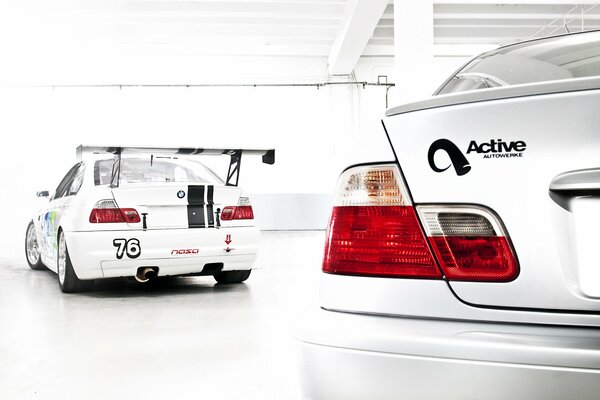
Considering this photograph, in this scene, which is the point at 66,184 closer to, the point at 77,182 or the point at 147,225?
the point at 77,182

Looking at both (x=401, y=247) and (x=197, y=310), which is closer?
(x=401, y=247)

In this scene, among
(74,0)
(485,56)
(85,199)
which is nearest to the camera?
(485,56)

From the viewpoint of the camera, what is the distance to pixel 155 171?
200 inches

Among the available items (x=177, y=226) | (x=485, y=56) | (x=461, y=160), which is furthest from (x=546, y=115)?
(x=177, y=226)

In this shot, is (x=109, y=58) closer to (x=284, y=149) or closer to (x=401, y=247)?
(x=284, y=149)

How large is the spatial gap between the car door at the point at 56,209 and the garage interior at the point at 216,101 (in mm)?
365

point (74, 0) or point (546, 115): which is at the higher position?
point (74, 0)

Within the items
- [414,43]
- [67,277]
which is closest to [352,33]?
[414,43]

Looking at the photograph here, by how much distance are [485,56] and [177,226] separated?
2827mm

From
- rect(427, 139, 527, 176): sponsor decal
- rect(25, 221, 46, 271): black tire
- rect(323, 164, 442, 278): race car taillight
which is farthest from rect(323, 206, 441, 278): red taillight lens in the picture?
rect(25, 221, 46, 271): black tire

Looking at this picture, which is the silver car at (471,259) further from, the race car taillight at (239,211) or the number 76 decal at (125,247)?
the race car taillight at (239,211)

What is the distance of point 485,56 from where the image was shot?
2371mm

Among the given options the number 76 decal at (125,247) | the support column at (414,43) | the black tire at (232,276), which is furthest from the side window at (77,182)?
the support column at (414,43)

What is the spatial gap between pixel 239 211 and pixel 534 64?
3082 millimetres
